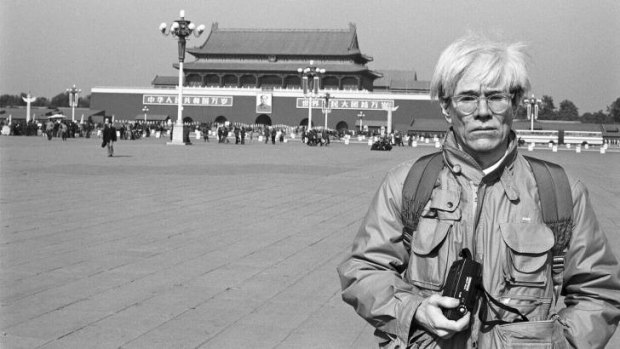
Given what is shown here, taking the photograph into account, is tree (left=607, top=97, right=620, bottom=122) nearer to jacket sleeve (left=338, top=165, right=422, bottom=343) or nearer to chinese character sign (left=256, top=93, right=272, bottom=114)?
A: chinese character sign (left=256, top=93, right=272, bottom=114)

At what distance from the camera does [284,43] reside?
2544 inches

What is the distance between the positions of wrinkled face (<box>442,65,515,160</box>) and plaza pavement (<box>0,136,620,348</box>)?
220cm

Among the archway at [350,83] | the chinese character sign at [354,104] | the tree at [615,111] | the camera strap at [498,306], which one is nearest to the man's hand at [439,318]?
the camera strap at [498,306]

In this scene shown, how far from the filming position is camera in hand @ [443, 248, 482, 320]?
66.6 inches

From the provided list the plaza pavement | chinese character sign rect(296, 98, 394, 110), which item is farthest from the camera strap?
chinese character sign rect(296, 98, 394, 110)

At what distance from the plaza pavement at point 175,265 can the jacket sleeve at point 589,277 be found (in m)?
2.17

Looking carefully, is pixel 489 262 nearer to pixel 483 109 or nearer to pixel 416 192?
pixel 416 192

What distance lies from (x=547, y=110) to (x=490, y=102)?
99.3 m

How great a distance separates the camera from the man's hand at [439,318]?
1685 millimetres

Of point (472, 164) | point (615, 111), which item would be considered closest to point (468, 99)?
point (472, 164)

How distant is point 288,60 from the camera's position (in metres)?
63.9

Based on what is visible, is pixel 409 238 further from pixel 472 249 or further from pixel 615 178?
pixel 615 178

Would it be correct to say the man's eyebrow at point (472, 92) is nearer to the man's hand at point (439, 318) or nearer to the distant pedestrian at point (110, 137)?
the man's hand at point (439, 318)

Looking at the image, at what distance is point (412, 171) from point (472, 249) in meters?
0.25
